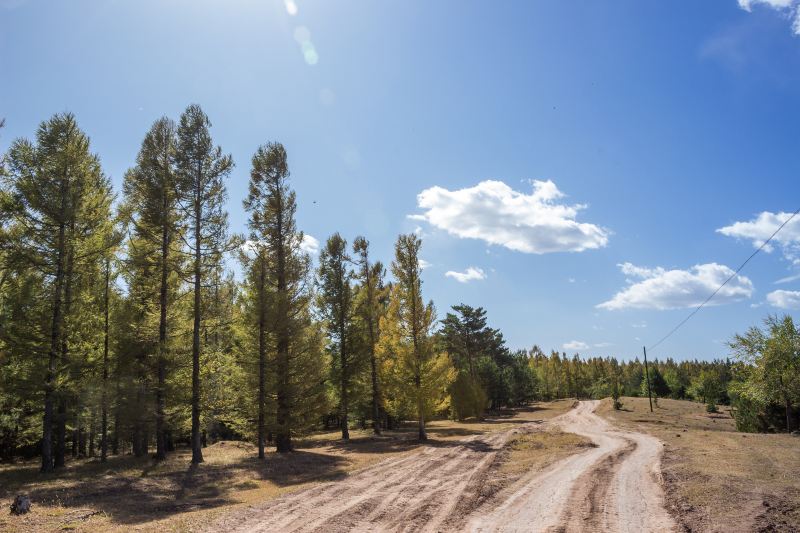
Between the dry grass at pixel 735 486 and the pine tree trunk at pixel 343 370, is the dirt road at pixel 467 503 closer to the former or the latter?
the dry grass at pixel 735 486

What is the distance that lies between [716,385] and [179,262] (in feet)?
328

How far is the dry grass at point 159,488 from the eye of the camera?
10.5 m

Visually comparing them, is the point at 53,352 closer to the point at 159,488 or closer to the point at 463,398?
the point at 159,488

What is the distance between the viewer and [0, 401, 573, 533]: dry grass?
10500 millimetres

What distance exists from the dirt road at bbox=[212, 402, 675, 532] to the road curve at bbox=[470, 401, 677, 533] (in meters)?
0.02

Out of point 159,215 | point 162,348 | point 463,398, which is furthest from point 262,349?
point 463,398

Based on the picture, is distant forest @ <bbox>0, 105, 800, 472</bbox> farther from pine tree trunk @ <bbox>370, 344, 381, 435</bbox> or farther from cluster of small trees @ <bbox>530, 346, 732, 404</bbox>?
cluster of small trees @ <bbox>530, 346, 732, 404</bbox>

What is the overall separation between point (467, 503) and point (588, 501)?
338cm

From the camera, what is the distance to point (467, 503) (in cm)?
1208

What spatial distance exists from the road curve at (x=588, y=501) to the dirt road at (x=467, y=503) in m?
0.02

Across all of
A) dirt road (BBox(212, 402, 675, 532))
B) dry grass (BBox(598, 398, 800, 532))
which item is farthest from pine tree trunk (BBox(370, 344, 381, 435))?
dry grass (BBox(598, 398, 800, 532))

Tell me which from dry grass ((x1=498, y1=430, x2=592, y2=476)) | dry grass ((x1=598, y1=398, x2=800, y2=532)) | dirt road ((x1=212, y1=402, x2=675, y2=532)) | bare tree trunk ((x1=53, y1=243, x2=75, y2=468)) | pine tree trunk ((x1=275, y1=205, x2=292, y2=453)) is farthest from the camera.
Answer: pine tree trunk ((x1=275, y1=205, x2=292, y2=453))

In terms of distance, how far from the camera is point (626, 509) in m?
11.3

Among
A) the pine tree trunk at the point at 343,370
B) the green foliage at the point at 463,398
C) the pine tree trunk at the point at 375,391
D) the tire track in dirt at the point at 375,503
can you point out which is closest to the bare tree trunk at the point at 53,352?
the tire track in dirt at the point at 375,503
